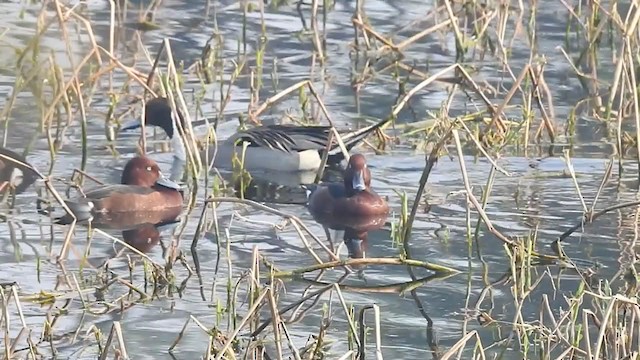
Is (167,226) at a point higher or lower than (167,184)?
lower

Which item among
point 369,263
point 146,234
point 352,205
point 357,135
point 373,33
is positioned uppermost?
point 373,33

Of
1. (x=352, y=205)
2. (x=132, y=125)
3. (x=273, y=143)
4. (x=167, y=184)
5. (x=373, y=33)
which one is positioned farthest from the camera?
(x=373, y=33)

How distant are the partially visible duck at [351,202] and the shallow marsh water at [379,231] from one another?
0.11m

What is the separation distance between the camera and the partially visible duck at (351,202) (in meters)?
9.58

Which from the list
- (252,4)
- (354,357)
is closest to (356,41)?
(252,4)

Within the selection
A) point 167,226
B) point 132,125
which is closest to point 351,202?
point 167,226

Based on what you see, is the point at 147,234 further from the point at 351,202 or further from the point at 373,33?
the point at 373,33

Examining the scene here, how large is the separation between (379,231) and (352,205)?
360 mm

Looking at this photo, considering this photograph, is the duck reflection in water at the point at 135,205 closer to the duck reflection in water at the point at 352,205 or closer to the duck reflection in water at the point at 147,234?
the duck reflection in water at the point at 147,234

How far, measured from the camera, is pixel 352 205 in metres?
9.66

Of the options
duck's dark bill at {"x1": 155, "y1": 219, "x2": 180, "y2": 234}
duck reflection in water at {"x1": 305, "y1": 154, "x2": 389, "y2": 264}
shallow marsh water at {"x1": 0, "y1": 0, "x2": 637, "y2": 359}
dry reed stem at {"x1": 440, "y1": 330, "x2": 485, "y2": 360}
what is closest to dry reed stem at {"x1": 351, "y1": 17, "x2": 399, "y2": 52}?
shallow marsh water at {"x1": 0, "y1": 0, "x2": 637, "y2": 359}

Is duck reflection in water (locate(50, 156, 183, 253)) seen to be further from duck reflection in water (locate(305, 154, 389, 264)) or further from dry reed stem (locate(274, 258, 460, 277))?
dry reed stem (locate(274, 258, 460, 277))

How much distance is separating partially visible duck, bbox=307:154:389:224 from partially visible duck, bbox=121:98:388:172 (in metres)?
0.84

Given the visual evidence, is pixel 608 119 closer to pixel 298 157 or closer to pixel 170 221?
pixel 298 157
